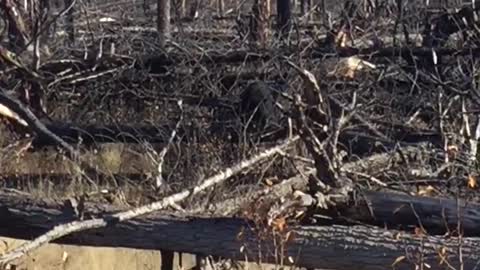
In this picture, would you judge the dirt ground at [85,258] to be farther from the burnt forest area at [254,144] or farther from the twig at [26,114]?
the twig at [26,114]

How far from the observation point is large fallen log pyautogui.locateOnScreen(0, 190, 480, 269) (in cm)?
502

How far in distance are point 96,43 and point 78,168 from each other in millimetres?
3979

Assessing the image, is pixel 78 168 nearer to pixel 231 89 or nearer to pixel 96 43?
pixel 231 89

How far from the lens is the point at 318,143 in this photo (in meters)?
5.74

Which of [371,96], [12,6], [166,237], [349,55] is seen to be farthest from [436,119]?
[12,6]

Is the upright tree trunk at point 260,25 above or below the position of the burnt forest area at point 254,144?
above

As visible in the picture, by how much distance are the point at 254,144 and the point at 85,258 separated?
184 cm

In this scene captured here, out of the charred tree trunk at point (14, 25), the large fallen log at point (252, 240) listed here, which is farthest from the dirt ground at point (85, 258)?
the charred tree trunk at point (14, 25)

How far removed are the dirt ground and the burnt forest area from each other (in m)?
0.37

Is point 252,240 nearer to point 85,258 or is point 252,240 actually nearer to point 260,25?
point 85,258

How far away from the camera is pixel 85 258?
6.71m

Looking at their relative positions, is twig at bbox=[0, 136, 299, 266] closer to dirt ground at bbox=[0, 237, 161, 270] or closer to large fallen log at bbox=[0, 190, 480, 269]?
large fallen log at bbox=[0, 190, 480, 269]

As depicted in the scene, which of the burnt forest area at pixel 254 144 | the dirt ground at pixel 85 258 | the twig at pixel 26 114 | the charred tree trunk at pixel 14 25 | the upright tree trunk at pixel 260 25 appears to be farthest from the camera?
the upright tree trunk at pixel 260 25

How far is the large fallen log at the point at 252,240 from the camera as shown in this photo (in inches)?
198
